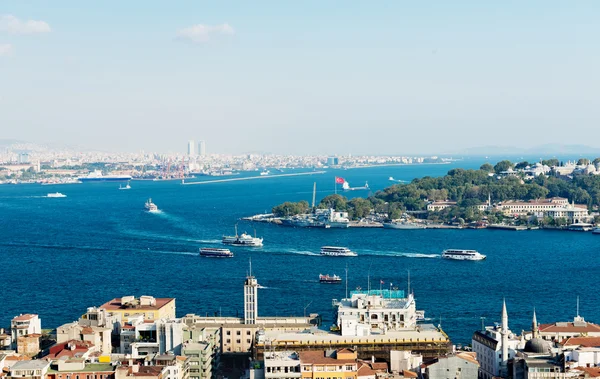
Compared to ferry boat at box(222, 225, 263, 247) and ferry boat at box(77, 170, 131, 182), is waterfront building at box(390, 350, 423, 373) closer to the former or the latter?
ferry boat at box(222, 225, 263, 247)

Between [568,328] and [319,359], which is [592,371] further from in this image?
[319,359]

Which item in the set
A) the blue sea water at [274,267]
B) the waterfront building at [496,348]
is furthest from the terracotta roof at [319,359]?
the blue sea water at [274,267]

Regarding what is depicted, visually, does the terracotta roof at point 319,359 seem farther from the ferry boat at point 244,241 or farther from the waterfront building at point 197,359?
the ferry boat at point 244,241

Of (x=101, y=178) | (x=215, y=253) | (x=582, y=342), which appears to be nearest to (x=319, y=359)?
(x=582, y=342)

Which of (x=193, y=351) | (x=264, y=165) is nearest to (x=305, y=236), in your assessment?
(x=193, y=351)

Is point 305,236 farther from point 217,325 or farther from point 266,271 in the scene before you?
point 217,325

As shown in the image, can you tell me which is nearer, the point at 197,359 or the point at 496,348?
the point at 197,359

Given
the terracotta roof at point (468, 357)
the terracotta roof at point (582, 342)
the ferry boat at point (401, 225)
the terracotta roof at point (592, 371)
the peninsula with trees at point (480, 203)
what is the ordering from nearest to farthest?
the terracotta roof at point (592, 371) < the terracotta roof at point (468, 357) < the terracotta roof at point (582, 342) < the ferry boat at point (401, 225) < the peninsula with trees at point (480, 203)
